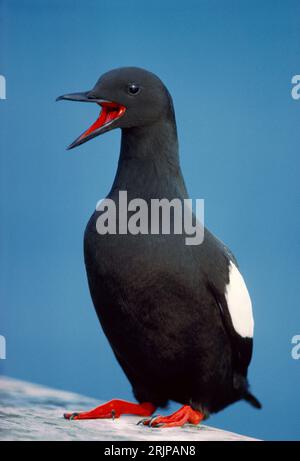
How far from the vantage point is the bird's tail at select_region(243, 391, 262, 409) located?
139 inches

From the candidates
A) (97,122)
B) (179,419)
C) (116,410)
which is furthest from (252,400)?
(97,122)

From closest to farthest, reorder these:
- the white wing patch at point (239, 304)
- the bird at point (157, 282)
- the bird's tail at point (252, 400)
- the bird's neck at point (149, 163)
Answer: the bird at point (157, 282) < the bird's neck at point (149, 163) < the white wing patch at point (239, 304) < the bird's tail at point (252, 400)

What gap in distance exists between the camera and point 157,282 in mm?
3035

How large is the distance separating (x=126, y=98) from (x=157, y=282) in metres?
0.75

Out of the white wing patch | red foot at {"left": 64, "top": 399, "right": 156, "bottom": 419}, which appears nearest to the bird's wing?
the white wing patch

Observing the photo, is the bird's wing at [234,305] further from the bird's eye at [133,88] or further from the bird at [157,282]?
the bird's eye at [133,88]

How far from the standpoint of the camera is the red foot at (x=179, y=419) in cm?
321

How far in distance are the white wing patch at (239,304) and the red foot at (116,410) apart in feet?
1.77

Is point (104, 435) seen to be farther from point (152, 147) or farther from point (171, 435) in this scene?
point (152, 147)

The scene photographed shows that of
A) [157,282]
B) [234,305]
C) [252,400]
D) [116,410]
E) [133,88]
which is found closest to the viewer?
[157,282]

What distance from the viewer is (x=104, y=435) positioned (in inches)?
125

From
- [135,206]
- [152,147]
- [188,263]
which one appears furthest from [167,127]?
[188,263]

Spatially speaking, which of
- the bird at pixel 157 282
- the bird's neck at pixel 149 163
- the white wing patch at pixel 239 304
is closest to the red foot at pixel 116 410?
the bird at pixel 157 282

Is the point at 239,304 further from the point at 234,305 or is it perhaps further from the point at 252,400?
the point at 252,400
